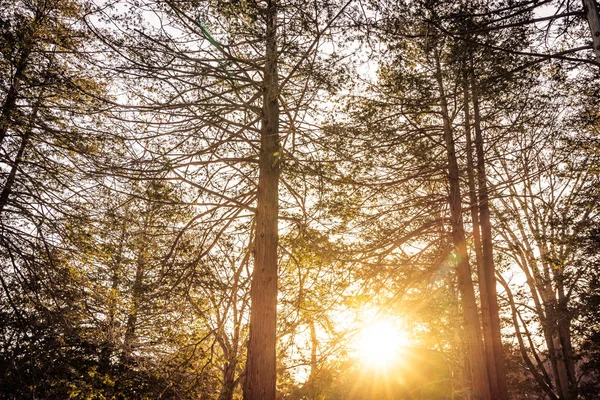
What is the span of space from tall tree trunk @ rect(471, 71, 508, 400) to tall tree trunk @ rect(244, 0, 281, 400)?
4.28 m

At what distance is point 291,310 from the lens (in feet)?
24.2

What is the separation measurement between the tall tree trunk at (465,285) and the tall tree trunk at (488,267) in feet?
1.03

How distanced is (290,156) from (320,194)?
1076 millimetres

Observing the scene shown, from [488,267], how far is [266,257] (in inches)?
212

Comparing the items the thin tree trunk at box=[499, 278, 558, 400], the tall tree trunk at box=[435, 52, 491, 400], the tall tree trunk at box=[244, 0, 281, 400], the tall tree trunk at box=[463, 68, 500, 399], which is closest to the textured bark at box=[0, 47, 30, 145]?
the tall tree trunk at box=[244, 0, 281, 400]

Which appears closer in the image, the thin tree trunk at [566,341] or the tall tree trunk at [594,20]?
the tall tree trunk at [594,20]

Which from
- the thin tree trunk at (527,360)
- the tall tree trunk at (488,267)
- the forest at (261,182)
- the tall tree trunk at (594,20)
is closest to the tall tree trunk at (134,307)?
the forest at (261,182)

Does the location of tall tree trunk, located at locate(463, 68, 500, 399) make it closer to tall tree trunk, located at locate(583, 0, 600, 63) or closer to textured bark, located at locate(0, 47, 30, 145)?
tall tree trunk, located at locate(583, 0, 600, 63)

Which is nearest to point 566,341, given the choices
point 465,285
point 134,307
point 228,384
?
point 465,285

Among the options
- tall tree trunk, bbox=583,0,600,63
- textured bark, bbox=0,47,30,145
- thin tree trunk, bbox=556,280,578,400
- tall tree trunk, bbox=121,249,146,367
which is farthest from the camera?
thin tree trunk, bbox=556,280,578,400

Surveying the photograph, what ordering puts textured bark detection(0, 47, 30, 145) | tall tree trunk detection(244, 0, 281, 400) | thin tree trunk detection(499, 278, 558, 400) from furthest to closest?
thin tree trunk detection(499, 278, 558, 400) < textured bark detection(0, 47, 30, 145) < tall tree trunk detection(244, 0, 281, 400)

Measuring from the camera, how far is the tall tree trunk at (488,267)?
772cm

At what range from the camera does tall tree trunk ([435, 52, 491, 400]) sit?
7652 mm

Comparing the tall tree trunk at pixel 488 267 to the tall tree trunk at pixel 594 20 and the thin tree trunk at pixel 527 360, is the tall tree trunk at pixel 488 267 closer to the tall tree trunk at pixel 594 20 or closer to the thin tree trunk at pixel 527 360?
the tall tree trunk at pixel 594 20
